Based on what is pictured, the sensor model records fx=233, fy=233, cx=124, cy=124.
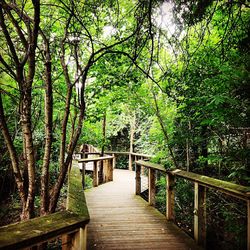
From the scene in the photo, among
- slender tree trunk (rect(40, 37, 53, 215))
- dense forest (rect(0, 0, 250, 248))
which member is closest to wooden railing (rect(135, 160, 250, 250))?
dense forest (rect(0, 0, 250, 248))

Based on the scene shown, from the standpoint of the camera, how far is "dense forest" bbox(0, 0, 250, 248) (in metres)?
2.63

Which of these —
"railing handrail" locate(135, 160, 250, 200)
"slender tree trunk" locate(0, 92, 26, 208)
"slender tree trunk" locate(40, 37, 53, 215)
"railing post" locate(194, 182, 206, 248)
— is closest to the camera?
"railing handrail" locate(135, 160, 250, 200)

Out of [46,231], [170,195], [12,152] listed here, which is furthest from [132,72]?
[46,231]

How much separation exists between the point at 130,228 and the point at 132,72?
3.03 meters

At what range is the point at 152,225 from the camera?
4.05m

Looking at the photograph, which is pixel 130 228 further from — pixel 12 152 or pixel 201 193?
pixel 12 152

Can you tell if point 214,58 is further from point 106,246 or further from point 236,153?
point 106,246

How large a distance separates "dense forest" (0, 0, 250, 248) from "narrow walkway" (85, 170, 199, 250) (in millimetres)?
948

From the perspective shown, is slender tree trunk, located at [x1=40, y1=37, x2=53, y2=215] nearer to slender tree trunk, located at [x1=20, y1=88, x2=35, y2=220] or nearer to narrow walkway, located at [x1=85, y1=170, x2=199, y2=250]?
slender tree trunk, located at [x1=20, y1=88, x2=35, y2=220]

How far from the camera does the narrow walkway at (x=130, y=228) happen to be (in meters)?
3.29

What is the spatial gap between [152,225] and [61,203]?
4057 mm

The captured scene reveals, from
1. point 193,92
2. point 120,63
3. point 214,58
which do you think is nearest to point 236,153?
point 193,92

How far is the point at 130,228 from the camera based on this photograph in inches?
156

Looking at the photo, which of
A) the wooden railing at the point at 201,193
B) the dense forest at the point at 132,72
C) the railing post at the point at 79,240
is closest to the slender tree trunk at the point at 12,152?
→ the dense forest at the point at 132,72
